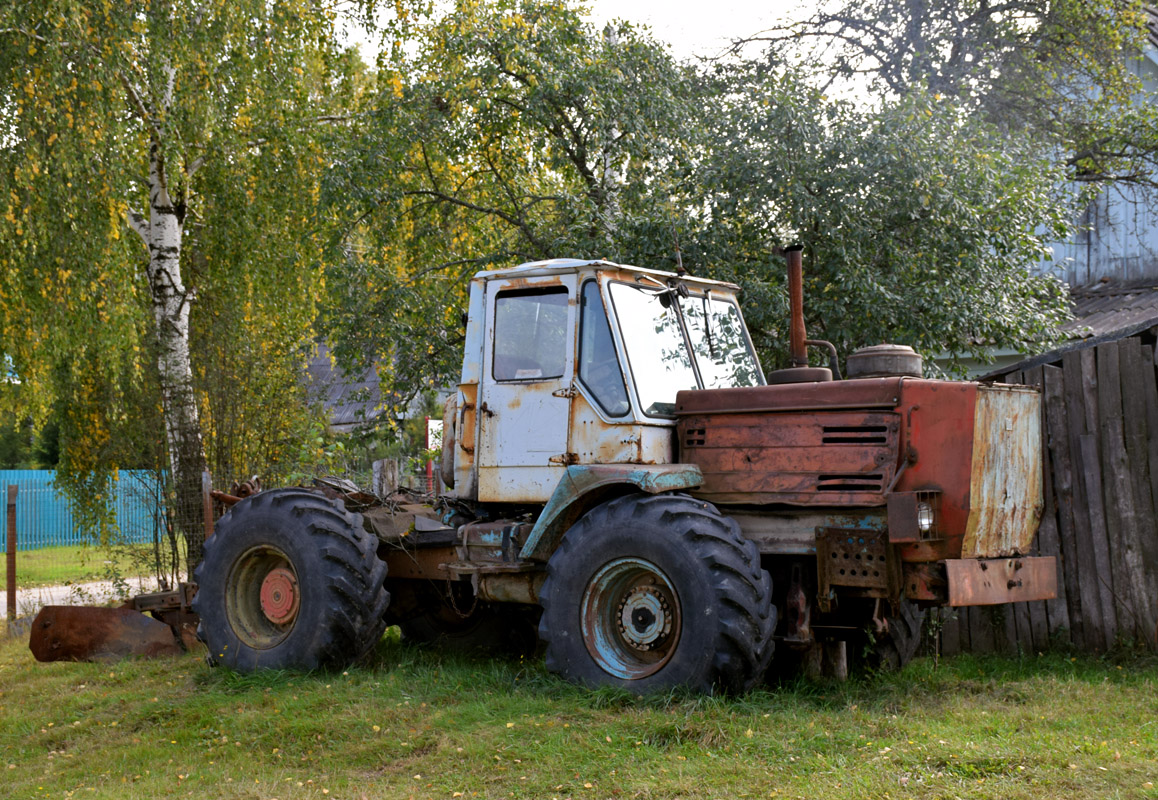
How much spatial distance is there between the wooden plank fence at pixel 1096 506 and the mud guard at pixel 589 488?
2.62 m

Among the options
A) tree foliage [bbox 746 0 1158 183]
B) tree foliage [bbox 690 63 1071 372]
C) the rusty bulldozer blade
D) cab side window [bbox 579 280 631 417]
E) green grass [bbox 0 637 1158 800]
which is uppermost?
tree foliage [bbox 746 0 1158 183]

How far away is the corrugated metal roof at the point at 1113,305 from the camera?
1326 cm

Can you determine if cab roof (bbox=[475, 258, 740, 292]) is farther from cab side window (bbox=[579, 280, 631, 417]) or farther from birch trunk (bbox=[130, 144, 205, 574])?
birch trunk (bbox=[130, 144, 205, 574])

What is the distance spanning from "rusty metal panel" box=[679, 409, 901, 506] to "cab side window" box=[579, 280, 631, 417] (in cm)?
45

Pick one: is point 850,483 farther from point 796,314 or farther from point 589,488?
point 589,488

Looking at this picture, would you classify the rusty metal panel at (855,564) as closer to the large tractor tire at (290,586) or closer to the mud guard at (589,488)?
the mud guard at (589,488)

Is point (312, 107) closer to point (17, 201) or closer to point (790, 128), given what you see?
point (17, 201)

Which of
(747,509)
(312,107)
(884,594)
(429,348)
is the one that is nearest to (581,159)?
(429,348)

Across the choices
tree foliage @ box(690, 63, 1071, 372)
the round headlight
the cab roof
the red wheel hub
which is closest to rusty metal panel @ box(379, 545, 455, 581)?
the red wheel hub

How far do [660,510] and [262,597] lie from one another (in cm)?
317

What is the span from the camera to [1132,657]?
7.31 m

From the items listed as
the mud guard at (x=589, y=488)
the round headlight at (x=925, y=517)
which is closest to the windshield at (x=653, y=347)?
the mud guard at (x=589, y=488)

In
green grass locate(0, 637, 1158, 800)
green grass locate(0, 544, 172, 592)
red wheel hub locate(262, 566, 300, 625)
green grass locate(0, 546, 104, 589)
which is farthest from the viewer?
green grass locate(0, 546, 104, 589)

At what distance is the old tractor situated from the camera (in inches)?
246
